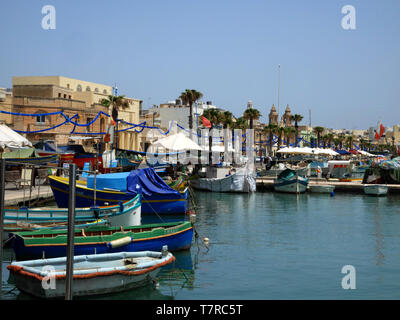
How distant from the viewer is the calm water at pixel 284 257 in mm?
17438

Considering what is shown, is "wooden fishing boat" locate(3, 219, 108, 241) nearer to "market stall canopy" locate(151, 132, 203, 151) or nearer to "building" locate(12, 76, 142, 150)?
"market stall canopy" locate(151, 132, 203, 151)

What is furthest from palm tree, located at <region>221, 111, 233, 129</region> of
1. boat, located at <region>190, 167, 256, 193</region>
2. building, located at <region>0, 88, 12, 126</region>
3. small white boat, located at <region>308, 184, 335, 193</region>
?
building, located at <region>0, 88, 12, 126</region>

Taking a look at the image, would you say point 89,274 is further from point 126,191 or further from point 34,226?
point 126,191

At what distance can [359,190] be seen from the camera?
56281 mm

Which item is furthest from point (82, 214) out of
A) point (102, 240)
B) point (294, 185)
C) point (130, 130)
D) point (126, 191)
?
point (130, 130)

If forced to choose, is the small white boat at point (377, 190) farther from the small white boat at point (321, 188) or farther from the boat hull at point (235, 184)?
the boat hull at point (235, 184)

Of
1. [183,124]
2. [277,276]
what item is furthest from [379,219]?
[183,124]

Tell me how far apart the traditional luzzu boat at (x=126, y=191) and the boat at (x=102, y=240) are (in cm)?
919

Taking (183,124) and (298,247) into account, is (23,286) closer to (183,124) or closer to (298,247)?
(298,247)

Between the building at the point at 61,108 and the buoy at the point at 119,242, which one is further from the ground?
the building at the point at 61,108

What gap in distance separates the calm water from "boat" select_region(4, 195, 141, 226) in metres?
1.87

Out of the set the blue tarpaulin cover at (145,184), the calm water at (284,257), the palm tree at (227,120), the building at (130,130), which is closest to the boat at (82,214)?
the calm water at (284,257)
